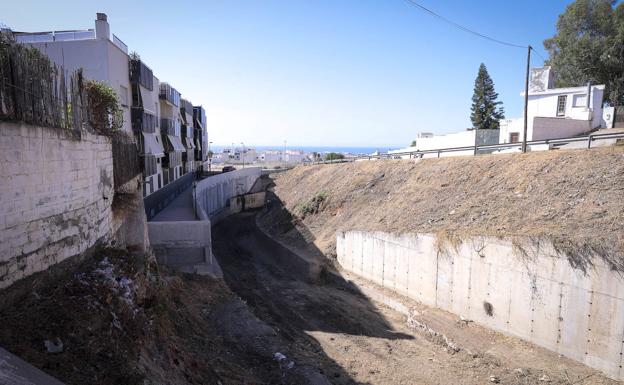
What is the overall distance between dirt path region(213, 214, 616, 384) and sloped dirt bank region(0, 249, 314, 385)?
2.14 metres

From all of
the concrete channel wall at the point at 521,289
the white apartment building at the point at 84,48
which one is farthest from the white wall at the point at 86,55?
the concrete channel wall at the point at 521,289

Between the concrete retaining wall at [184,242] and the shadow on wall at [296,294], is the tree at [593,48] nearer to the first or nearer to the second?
the shadow on wall at [296,294]

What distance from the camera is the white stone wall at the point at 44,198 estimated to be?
5.94 metres

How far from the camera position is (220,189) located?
127 feet

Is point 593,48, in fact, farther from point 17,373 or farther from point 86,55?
point 17,373

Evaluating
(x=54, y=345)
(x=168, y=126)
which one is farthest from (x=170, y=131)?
(x=54, y=345)

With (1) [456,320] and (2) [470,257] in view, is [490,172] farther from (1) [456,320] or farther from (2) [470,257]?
(1) [456,320]

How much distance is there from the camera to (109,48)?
67.7 ft

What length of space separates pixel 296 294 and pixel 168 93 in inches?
934

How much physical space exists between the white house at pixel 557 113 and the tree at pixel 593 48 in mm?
7670

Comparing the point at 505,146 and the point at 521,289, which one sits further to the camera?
the point at 505,146

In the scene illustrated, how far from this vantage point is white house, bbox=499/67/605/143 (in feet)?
97.5

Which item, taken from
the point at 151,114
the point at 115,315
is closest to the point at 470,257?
the point at 115,315

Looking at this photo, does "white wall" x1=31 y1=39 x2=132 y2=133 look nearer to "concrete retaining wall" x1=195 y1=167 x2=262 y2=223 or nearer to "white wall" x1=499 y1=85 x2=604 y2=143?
"concrete retaining wall" x1=195 y1=167 x2=262 y2=223
